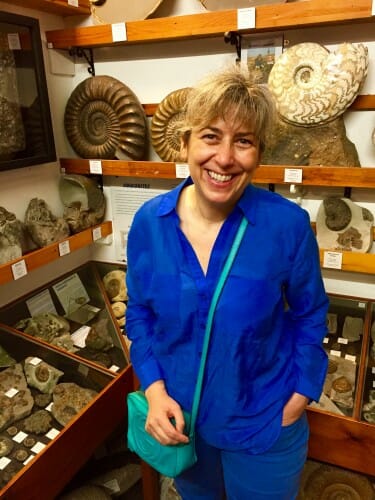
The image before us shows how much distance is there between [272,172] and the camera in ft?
5.36

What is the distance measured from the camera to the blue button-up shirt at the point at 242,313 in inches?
34.6

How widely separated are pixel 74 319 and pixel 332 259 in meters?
1.21

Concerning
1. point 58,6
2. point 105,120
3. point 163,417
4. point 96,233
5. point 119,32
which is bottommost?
point 163,417

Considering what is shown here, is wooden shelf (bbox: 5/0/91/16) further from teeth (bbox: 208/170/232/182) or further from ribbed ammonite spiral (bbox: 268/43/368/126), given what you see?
teeth (bbox: 208/170/232/182)

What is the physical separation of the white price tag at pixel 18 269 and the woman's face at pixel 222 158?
3.22 ft

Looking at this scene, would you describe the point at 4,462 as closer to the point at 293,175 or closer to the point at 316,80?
the point at 293,175

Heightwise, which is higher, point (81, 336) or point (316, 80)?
point (316, 80)

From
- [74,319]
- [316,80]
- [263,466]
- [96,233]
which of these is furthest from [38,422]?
[316,80]

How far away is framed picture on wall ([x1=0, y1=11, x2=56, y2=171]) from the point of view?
156 centimetres

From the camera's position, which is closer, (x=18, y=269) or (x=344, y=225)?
(x=18, y=269)

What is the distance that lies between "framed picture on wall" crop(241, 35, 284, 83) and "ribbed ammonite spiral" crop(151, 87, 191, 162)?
297 millimetres

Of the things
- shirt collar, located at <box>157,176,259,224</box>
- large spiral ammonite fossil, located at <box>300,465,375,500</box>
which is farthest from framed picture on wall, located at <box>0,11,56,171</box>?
large spiral ammonite fossil, located at <box>300,465,375,500</box>

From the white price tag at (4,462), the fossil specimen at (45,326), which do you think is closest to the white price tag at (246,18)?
the fossil specimen at (45,326)

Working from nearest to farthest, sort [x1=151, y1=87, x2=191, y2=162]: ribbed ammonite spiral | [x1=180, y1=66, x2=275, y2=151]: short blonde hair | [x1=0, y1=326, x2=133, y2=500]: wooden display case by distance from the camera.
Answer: [x1=180, y1=66, x2=275, y2=151]: short blonde hair → [x1=0, y1=326, x2=133, y2=500]: wooden display case → [x1=151, y1=87, x2=191, y2=162]: ribbed ammonite spiral
